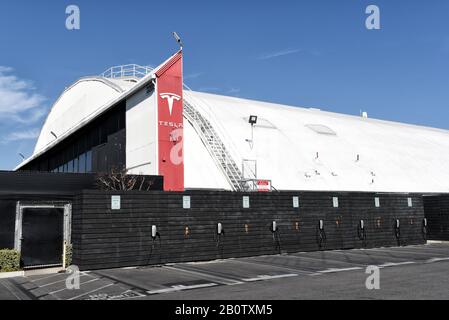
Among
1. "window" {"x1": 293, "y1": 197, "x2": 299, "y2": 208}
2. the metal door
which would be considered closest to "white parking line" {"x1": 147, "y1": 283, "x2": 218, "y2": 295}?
the metal door

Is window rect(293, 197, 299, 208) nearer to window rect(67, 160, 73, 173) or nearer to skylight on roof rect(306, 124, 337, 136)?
skylight on roof rect(306, 124, 337, 136)

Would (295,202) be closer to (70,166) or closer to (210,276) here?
(210,276)

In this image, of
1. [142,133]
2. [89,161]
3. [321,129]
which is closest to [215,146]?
[142,133]

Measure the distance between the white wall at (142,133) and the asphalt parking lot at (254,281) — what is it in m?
8.80

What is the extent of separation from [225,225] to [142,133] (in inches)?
359

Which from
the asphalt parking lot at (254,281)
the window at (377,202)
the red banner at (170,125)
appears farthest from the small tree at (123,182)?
the window at (377,202)

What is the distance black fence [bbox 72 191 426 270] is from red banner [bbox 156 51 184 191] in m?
5.48

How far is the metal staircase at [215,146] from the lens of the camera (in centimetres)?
2778

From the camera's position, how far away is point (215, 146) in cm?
2975

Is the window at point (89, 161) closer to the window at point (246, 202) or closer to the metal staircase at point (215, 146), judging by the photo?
A: the metal staircase at point (215, 146)

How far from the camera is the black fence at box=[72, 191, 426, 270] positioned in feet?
55.9

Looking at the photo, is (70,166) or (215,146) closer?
(215,146)
